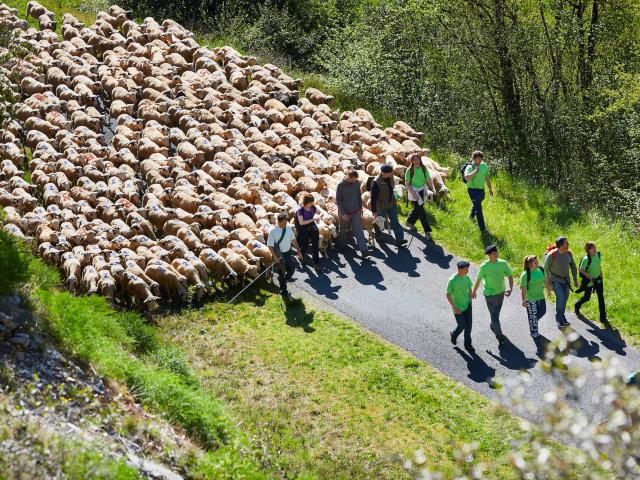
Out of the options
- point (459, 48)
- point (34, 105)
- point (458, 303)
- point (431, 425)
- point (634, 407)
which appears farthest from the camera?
point (459, 48)

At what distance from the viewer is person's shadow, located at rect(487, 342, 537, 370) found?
622 inches

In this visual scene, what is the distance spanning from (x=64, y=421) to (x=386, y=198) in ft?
34.5

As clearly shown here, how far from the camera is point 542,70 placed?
103ft

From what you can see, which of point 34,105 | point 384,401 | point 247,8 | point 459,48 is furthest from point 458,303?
point 247,8

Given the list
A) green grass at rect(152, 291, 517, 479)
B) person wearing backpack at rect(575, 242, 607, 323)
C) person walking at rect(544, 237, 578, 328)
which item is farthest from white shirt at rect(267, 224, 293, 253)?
person wearing backpack at rect(575, 242, 607, 323)

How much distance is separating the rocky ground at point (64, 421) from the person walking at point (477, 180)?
10.3 metres

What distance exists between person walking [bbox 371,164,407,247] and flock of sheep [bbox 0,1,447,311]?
0.54 m

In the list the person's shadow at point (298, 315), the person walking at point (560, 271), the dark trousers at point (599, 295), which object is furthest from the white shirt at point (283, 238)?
the dark trousers at point (599, 295)

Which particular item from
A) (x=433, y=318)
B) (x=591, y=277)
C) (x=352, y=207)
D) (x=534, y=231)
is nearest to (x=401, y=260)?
(x=352, y=207)

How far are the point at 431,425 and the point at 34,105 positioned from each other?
1591cm

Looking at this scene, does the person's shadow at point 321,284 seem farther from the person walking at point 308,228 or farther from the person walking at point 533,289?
the person walking at point 533,289

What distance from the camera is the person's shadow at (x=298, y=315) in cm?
1717

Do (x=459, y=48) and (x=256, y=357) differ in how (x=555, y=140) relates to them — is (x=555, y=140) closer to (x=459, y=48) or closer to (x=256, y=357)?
(x=459, y=48)

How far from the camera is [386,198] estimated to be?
19781 millimetres
